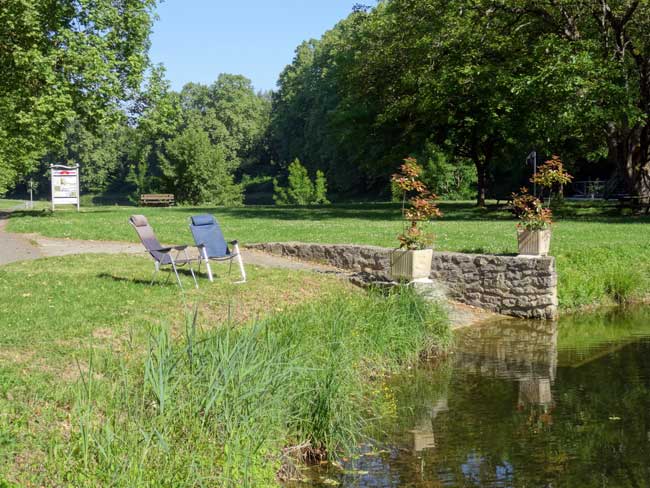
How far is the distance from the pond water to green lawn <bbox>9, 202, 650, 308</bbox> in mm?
3323

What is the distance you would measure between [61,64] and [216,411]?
75.9 feet

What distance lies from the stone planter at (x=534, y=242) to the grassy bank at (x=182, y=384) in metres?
3.52

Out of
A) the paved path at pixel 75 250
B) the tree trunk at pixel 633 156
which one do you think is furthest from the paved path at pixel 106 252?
the tree trunk at pixel 633 156

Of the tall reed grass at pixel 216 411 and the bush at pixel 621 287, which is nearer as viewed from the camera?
the tall reed grass at pixel 216 411

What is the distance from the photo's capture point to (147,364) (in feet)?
18.2

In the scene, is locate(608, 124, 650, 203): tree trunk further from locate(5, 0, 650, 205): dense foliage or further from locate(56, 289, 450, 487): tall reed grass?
locate(56, 289, 450, 487): tall reed grass

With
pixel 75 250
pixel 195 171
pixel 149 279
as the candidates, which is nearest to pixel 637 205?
pixel 75 250

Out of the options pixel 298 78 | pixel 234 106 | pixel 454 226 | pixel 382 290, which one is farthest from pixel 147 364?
pixel 234 106

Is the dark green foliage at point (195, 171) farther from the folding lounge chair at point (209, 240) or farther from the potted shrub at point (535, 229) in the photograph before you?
the folding lounge chair at point (209, 240)

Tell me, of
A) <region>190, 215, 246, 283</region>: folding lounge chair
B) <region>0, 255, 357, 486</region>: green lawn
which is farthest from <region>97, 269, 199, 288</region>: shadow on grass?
<region>190, 215, 246, 283</region>: folding lounge chair

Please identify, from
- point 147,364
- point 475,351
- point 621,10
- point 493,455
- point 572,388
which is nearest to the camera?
point 147,364

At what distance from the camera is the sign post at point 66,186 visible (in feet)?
103

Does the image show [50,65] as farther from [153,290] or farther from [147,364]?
[147,364]

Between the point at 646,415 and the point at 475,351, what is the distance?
3339mm
